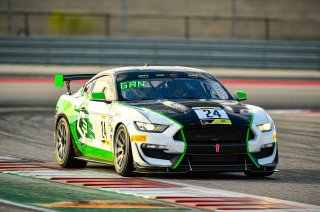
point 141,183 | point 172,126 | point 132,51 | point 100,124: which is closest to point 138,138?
point 172,126

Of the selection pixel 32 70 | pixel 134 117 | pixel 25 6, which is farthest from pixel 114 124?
pixel 25 6

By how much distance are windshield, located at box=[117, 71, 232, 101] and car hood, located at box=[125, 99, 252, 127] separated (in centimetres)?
26

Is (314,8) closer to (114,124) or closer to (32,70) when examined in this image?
(32,70)

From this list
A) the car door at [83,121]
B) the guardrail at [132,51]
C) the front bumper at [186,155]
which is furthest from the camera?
the guardrail at [132,51]

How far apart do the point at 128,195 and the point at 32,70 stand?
2571 cm

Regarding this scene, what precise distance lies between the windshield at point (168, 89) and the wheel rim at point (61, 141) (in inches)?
53.1

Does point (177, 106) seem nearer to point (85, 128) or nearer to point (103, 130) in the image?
point (103, 130)

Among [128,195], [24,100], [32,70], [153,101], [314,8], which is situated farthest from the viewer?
[314,8]

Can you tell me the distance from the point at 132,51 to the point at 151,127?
2376cm

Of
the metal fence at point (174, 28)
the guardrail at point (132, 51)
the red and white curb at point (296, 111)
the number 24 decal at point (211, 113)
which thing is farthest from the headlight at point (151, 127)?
the metal fence at point (174, 28)

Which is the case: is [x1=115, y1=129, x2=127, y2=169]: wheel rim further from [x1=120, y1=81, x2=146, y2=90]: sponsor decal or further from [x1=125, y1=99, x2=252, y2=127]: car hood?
[x1=120, y1=81, x2=146, y2=90]: sponsor decal

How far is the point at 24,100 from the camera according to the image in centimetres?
2625

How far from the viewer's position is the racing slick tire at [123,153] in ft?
37.8

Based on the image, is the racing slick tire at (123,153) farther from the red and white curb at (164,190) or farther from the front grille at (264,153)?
the front grille at (264,153)
